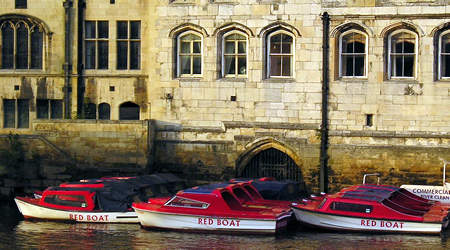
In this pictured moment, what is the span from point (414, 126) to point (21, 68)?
17004mm

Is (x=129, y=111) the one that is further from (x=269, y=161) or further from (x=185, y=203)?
(x=185, y=203)

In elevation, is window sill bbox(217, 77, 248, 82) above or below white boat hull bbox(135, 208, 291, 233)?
above

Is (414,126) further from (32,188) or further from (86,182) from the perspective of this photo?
(32,188)

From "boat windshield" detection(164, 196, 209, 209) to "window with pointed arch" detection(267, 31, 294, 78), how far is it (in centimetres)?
788

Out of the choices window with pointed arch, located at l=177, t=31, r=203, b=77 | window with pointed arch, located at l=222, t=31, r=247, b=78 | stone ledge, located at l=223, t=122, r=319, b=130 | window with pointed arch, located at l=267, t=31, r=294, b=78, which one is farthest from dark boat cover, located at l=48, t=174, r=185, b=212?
window with pointed arch, located at l=267, t=31, r=294, b=78

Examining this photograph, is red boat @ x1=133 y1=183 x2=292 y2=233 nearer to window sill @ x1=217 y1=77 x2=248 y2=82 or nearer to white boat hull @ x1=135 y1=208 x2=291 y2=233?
white boat hull @ x1=135 y1=208 x2=291 y2=233

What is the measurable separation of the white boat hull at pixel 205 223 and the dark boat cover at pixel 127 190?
157 cm

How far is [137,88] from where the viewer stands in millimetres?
37906

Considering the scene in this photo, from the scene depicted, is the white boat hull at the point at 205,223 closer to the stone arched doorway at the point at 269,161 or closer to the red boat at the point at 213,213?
the red boat at the point at 213,213

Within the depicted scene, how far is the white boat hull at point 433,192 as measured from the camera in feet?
106

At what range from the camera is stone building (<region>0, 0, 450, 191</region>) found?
111 ft

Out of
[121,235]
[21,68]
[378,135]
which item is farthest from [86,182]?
[378,135]

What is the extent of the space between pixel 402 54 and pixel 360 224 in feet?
26.8

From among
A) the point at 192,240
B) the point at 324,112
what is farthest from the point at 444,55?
the point at 192,240
